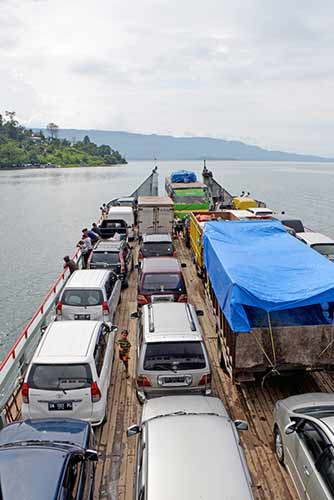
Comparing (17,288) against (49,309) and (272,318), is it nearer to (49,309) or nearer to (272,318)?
(49,309)

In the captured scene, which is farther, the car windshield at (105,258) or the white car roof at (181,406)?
the car windshield at (105,258)

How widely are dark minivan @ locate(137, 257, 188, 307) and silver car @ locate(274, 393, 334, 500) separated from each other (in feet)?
15.9

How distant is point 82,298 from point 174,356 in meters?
4.09

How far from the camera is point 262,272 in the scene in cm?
868

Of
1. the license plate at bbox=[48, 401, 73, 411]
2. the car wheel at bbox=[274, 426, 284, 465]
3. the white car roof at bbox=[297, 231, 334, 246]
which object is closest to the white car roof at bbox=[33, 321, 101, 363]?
the license plate at bbox=[48, 401, 73, 411]

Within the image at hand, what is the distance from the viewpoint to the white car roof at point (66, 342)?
714 cm

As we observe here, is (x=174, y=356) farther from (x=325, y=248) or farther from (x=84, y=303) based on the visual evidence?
(x=325, y=248)

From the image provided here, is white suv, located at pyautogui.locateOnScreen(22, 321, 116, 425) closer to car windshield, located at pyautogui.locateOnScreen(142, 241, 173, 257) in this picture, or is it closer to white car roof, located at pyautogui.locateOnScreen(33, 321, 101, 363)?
white car roof, located at pyautogui.locateOnScreen(33, 321, 101, 363)

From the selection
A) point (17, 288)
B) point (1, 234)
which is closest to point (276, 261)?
point (17, 288)

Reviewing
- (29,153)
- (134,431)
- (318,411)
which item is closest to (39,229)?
(134,431)

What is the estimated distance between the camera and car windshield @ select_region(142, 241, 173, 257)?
50.8 ft

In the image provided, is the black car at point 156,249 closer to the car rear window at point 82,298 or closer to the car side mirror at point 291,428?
the car rear window at point 82,298

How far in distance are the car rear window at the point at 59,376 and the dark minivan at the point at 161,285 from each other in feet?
13.7

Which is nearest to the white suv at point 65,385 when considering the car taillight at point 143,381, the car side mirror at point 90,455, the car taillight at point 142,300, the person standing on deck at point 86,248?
the car taillight at point 143,381
